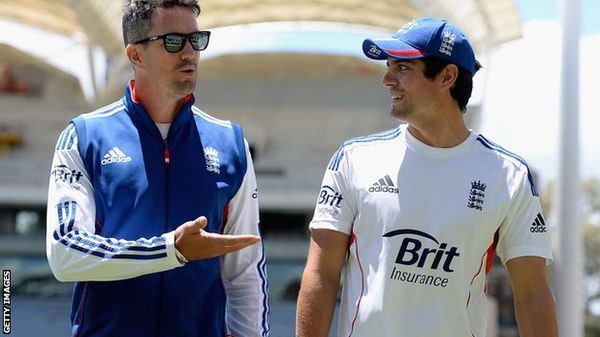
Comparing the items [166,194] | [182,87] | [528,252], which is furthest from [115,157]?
[528,252]

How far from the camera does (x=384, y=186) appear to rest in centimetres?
292

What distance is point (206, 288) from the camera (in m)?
2.88

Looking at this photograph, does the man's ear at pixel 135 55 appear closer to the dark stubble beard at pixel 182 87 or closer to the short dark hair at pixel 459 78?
the dark stubble beard at pixel 182 87

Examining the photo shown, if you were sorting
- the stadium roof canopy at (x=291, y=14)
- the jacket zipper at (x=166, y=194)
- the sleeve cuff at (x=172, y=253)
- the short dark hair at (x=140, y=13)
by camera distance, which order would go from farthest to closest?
the stadium roof canopy at (x=291, y=14) → the short dark hair at (x=140, y=13) → the jacket zipper at (x=166, y=194) → the sleeve cuff at (x=172, y=253)

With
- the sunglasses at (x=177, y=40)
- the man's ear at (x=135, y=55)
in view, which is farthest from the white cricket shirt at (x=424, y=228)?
the man's ear at (x=135, y=55)

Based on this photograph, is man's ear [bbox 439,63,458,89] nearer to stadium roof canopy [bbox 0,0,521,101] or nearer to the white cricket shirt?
the white cricket shirt

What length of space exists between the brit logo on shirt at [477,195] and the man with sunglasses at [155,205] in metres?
0.72

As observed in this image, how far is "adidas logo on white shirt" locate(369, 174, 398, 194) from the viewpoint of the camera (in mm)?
2912

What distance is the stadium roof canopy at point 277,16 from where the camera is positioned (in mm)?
24906

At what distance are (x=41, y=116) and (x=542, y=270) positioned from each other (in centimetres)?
2936

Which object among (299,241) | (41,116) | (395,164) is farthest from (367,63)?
(395,164)

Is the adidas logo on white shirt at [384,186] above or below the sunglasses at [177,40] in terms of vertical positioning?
below

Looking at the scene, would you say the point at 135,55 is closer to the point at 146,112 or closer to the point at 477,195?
the point at 146,112

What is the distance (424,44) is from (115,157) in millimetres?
1056
